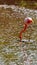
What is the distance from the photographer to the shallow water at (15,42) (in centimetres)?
617

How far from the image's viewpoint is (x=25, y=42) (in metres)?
7.38

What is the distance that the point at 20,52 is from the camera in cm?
666

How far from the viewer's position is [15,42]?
7.36 metres

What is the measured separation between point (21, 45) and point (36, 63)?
1301mm

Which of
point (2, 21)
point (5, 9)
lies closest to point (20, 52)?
point (2, 21)

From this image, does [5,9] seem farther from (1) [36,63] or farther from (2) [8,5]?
(1) [36,63]

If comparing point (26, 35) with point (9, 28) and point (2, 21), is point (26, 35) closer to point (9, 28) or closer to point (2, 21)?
point (9, 28)

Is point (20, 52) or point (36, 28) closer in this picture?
point (20, 52)

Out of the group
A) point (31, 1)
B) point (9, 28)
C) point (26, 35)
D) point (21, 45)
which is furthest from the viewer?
point (31, 1)

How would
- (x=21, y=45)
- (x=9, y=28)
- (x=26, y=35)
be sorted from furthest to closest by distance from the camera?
(x=9, y=28) → (x=26, y=35) → (x=21, y=45)

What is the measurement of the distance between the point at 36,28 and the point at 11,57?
2.75 metres

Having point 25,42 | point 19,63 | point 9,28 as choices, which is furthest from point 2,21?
point 19,63

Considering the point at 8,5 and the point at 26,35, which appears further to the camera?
the point at 8,5

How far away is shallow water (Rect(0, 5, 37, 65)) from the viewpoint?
20.2 feet
